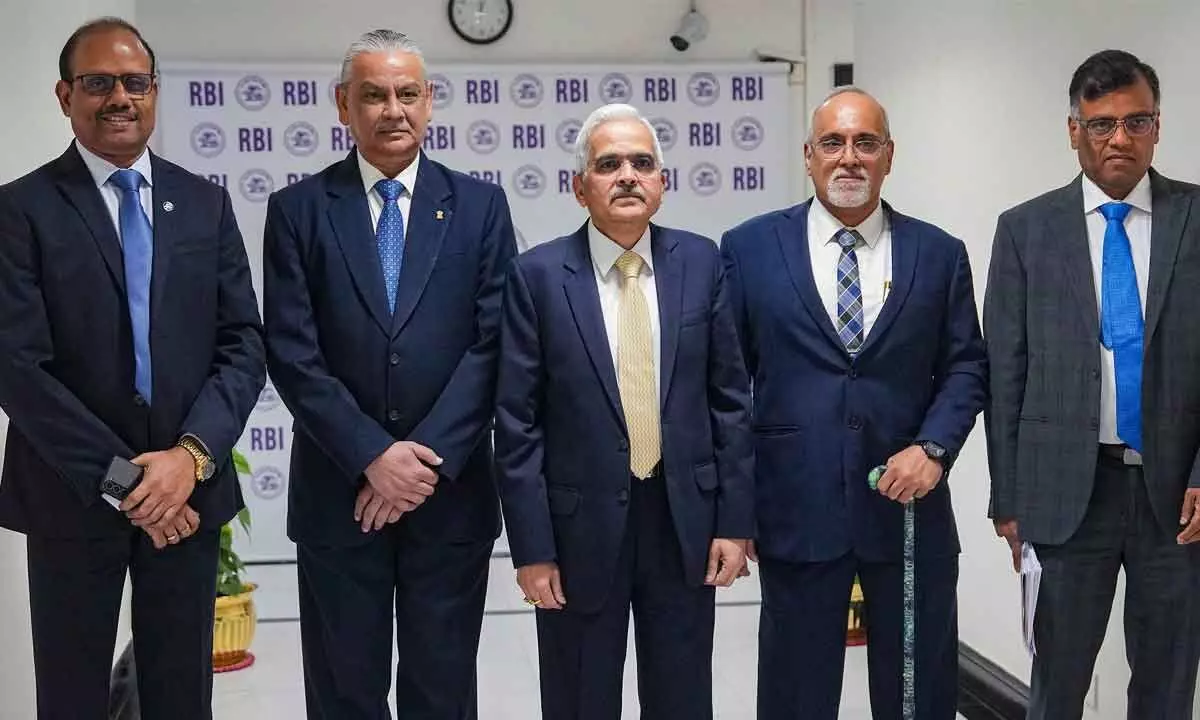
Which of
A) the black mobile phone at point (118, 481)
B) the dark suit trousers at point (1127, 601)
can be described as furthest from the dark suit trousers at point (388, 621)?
the dark suit trousers at point (1127, 601)

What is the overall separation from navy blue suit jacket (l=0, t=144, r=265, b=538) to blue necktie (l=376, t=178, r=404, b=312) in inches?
13.7

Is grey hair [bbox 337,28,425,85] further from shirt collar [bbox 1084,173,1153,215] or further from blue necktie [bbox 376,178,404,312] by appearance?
shirt collar [bbox 1084,173,1153,215]

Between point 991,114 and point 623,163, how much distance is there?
212cm

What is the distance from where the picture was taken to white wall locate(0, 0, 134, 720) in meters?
3.25

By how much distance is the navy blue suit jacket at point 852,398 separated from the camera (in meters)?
2.90

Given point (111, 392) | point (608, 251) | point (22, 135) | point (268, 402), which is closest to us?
point (111, 392)

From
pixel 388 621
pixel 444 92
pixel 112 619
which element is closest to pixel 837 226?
pixel 388 621

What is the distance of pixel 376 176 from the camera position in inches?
115

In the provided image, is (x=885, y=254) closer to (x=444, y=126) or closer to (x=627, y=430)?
(x=627, y=430)

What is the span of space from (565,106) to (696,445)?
4026mm

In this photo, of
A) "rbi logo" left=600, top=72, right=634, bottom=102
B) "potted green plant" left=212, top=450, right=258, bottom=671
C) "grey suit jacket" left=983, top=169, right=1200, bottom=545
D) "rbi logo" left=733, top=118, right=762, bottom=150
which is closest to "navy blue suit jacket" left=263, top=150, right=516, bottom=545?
"grey suit jacket" left=983, top=169, right=1200, bottom=545

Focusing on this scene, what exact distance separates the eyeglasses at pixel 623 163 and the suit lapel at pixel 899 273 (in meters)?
0.61

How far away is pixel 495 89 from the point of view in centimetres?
642

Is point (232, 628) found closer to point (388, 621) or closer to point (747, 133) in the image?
point (388, 621)
